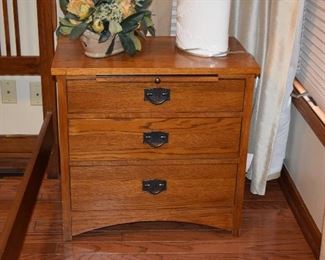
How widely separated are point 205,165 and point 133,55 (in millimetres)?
432

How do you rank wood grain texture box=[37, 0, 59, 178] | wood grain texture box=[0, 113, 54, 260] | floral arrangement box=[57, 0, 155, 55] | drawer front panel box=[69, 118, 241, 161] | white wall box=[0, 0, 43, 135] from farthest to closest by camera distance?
white wall box=[0, 0, 43, 135] → wood grain texture box=[37, 0, 59, 178] → drawer front panel box=[69, 118, 241, 161] → floral arrangement box=[57, 0, 155, 55] → wood grain texture box=[0, 113, 54, 260]

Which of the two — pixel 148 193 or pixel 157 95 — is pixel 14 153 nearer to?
pixel 148 193

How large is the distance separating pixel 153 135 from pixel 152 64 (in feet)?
0.76

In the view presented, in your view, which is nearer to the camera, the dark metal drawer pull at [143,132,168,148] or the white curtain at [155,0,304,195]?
the dark metal drawer pull at [143,132,168,148]

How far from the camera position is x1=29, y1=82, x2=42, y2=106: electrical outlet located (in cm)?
249

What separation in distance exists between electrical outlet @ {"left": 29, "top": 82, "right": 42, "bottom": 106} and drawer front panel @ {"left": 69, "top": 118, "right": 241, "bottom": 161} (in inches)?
26.8

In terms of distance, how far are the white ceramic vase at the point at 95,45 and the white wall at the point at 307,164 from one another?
77 centimetres

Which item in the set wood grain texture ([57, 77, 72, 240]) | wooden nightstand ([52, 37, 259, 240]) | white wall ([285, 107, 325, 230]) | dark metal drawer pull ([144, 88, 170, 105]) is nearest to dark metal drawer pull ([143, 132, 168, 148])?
wooden nightstand ([52, 37, 259, 240])

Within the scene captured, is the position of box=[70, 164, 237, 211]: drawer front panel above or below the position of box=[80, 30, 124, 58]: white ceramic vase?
below

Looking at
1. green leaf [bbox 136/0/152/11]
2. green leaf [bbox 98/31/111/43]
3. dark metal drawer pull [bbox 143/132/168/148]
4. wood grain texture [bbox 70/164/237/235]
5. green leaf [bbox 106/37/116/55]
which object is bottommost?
wood grain texture [bbox 70/164/237/235]

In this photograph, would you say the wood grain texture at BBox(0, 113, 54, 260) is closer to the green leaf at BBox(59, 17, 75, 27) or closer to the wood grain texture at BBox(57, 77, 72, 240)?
the wood grain texture at BBox(57, 77, 72, 240)

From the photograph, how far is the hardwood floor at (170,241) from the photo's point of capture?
6.53 feet

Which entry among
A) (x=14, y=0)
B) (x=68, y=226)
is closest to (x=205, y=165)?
(x=68, y=226)

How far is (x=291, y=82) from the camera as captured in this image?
2.16 metres
